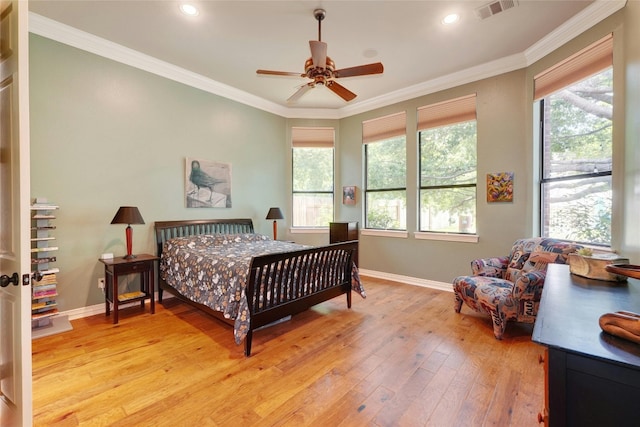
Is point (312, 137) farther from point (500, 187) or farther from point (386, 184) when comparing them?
point (500, 187)

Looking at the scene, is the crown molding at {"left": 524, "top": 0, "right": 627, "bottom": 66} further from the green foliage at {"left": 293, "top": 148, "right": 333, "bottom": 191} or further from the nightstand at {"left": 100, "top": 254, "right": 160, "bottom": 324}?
the nightstand at {"left": 100, "top": 254, "right": 160, "bottom": 324}

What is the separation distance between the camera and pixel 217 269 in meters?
2.76

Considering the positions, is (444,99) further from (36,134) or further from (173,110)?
(36,134)

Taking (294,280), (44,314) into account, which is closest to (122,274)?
(44,314)

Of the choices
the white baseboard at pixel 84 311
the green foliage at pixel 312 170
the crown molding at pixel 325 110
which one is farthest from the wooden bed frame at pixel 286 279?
the green foliage at pixel 312 170

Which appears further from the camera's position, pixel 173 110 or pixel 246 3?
pixel 173 110

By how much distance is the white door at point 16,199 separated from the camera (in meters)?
1.29

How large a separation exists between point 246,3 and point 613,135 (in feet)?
12.2

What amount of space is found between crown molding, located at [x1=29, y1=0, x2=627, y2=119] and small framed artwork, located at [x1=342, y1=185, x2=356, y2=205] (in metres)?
1.45

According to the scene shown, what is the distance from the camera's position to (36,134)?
9.42ft

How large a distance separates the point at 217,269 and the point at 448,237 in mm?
3341

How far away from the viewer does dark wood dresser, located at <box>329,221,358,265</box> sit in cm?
491

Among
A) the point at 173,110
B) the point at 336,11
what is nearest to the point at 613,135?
the point at 336,11

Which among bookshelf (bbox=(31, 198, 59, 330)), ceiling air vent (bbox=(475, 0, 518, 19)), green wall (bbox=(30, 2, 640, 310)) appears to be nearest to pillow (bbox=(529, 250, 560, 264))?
green wall (bbox=(30, 2, 640, 310))
